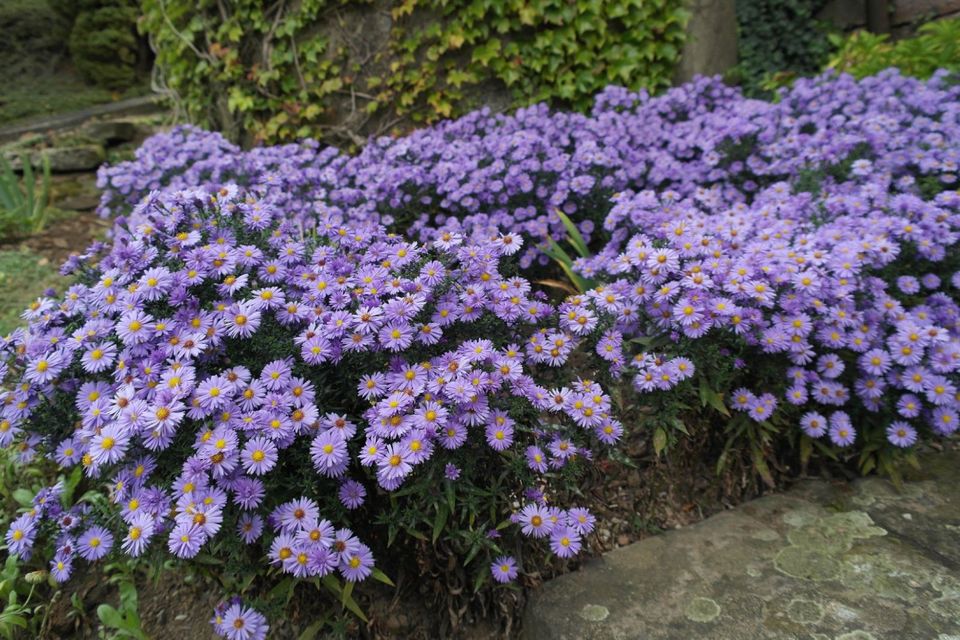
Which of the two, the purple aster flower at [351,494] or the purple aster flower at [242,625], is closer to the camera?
the purple aster flower at [242,625]

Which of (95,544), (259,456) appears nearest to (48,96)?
(95,544)

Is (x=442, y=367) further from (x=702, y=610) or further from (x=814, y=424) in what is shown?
(x=814, y=424)

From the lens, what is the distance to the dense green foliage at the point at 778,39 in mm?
4879

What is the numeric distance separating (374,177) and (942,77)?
321cm

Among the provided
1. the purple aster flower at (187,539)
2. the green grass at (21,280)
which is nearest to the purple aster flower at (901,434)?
the purple aster flower at (187,539)

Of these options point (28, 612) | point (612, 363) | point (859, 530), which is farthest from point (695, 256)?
point (28, 612)

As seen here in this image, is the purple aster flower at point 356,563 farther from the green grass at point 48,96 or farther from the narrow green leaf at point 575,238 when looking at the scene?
the green grass at point 48,96

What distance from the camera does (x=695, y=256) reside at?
7.03 ft

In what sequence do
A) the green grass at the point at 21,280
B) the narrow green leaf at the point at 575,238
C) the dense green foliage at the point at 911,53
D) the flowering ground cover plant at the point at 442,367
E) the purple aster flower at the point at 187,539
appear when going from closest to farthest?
1. the purple aster flower at the point at 187,539
2. the flowering ground cover plant at the point at 442,367
3. the narrow green leaf at the point at 575,238
4. the green grass at the point at 21,280
5. the dense green foliage at the point at 911,53

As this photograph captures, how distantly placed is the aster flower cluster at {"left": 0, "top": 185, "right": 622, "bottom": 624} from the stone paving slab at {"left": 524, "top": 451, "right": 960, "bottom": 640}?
0.85 ft

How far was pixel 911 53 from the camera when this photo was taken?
406cm

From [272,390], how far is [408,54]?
11.6ft

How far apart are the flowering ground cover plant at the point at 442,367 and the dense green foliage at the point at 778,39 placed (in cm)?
225

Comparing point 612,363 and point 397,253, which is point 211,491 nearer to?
point 397,253
